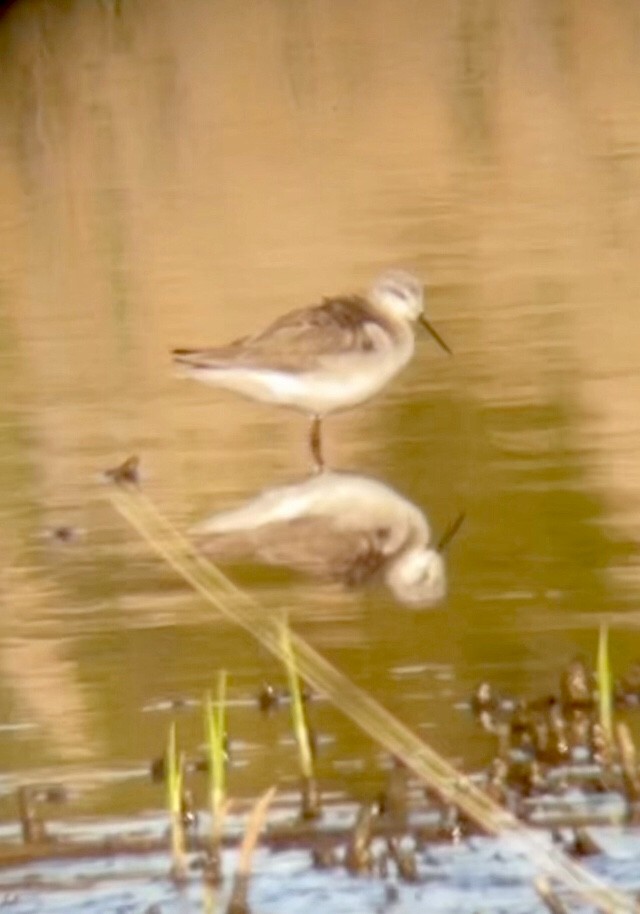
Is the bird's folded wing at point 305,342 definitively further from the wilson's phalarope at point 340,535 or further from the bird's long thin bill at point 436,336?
the bird's long thin bill at point 436,336

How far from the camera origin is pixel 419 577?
19.3 feet

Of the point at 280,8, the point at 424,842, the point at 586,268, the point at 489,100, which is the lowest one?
the point at 424,842

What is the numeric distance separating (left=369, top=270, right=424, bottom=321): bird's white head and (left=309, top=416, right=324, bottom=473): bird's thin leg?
30 centimetres

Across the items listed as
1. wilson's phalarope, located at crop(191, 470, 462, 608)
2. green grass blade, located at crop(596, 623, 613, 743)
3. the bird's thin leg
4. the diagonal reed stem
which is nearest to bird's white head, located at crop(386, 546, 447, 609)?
wilson's phalarope, located at crop(191, 470, 462, 608)

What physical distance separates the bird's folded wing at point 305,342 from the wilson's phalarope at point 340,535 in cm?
28

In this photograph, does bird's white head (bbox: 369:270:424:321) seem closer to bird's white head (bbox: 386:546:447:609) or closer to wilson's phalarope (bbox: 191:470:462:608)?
wilson's phalarope (bbox: 191:470:462:608)

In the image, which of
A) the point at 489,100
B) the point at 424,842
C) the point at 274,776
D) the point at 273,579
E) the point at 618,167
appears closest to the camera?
the point at 424,842

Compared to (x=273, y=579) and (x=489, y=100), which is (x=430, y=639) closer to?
(x=273, y=579)

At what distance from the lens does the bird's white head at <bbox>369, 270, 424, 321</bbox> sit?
6996 millimetres

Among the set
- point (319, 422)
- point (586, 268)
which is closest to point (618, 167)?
point (586, 268)

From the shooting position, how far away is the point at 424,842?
Result: 436cm

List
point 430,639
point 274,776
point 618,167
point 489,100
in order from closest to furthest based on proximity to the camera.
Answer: point 274,776 < point 430,639 < point 618,167 < point 489,100

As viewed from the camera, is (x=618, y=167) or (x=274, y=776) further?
(x=618, y=167)

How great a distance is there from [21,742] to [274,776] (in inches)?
21.1
